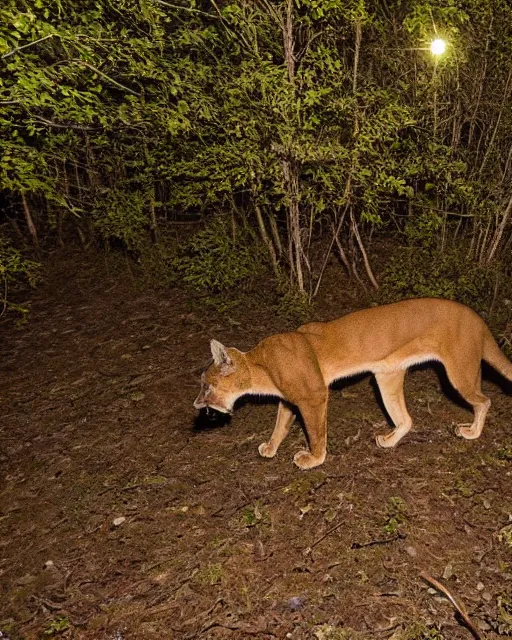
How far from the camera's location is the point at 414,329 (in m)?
3.87

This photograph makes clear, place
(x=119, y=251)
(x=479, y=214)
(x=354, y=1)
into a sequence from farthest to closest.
Result: (x=119, y=251) → (x=479, y=214) → (x=354, y=1)

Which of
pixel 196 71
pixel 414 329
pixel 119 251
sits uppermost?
pixel 196 71

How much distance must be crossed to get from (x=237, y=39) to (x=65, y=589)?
217 inches

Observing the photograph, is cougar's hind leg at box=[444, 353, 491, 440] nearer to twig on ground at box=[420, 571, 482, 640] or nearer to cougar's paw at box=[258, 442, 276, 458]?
twig on ground at box=[420, 571, 482, 640]

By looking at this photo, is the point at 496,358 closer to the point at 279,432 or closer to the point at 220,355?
the point at 279,432

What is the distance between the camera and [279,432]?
4.30 meters

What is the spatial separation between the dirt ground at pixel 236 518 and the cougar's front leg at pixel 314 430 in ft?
0.40

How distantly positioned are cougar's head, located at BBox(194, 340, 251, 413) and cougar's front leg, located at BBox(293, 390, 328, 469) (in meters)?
0.58

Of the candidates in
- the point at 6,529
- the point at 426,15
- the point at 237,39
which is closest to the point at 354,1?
the point at 426,15

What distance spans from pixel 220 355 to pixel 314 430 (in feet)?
3.46

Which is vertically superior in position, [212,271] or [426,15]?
[426,15]

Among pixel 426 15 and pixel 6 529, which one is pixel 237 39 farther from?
pixel 6 529

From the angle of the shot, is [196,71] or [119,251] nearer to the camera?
[196,71]

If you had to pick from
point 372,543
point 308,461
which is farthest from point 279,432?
point 372,543
